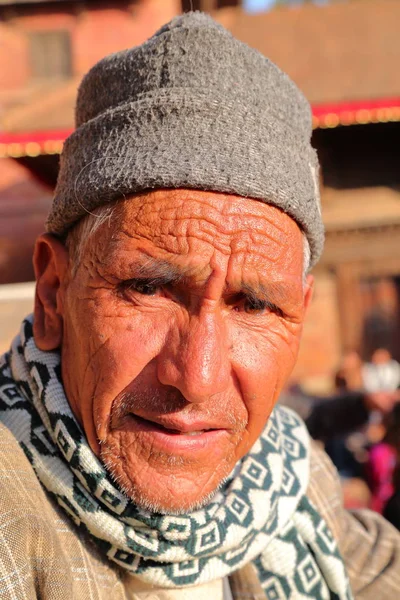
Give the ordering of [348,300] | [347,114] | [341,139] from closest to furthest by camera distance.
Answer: [347,114], [341,139], [348,300]

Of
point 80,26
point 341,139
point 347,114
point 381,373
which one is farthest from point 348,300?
point 80,26

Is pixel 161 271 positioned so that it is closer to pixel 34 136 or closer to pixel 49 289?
pixel 49 289

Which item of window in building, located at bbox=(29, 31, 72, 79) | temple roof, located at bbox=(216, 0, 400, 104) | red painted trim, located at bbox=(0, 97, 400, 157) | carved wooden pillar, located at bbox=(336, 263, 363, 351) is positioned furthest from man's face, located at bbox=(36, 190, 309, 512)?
window in building, located at bbox=(29, 31, 72, 79)

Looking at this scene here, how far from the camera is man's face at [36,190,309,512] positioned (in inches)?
52.8

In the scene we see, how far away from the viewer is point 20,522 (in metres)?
1.18

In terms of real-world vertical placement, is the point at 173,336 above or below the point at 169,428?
above

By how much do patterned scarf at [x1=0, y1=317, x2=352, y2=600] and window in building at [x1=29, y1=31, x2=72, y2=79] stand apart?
1331 centimetres

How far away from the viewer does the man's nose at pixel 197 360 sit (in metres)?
1.29

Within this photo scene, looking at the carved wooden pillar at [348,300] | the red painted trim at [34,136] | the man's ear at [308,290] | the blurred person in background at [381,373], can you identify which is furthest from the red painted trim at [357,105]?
the man's ear at [308,290]

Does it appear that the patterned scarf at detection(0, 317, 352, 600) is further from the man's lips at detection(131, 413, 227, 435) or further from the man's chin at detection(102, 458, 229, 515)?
the man's lips at detection(131, 413, 227, 435)

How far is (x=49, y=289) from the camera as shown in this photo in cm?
161

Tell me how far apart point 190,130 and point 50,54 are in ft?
44.5

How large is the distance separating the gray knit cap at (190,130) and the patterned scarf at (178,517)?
0.44m

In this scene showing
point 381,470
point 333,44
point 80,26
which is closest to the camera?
point 381,470
